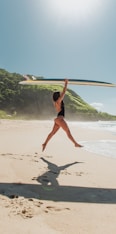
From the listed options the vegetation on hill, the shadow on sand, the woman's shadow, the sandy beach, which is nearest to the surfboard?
the sandy beach

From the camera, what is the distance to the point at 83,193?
4.23 metres

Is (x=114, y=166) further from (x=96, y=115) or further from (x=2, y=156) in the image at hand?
(x=96, y=115)

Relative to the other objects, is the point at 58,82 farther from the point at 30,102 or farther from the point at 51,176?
the point at 30,102

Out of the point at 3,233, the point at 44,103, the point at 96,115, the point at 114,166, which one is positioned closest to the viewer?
the point at 3,233

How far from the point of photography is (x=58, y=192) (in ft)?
14.0

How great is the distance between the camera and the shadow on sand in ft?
12.9

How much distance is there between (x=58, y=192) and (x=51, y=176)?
1013 mm

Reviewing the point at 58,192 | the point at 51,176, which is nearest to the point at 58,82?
the point at 51,176

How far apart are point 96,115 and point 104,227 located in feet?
321

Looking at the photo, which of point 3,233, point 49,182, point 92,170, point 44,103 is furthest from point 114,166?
point 44,103

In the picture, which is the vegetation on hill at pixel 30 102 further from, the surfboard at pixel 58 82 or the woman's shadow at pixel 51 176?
the woman's shadow at pixel 51 176

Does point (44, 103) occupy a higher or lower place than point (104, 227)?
higher

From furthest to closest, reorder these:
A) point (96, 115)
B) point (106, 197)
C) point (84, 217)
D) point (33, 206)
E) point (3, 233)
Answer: point (96, 115), point (106, 197), point (33, 206), point (84, 217), point (3, 233)

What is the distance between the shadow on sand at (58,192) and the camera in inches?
154
